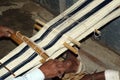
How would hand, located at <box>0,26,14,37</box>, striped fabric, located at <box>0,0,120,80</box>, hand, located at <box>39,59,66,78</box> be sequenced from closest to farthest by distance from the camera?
hand, located at <box>39,59,66,78</box> < striped fabric, located at <box>0,0,120,80</box> < hand, located at <box>0,26,14,37</box>

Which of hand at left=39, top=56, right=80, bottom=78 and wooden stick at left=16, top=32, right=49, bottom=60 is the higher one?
wooden stick at left=16, top=32, right=49, bottom=60

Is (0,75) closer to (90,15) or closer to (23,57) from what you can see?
(23,57)

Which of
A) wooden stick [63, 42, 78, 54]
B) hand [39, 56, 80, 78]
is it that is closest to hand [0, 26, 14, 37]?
wooden stick [63, 42, 78, 54]

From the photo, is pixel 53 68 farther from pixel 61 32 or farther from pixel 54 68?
pixel 61 32

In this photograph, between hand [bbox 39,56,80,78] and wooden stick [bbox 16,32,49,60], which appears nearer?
hand [bbox 39,56,80,78]

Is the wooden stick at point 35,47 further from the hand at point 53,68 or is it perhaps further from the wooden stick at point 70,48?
the hand at point 53,68

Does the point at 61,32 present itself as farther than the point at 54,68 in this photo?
Yes

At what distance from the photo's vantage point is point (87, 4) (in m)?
4.02

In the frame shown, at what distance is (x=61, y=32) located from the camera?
3789 millimetres

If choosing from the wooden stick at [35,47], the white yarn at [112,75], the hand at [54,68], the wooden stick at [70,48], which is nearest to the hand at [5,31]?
the wooden stick at [35,47]

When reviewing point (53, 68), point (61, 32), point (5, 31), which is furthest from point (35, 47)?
point (53, 68)

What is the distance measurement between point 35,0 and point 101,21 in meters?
3.12

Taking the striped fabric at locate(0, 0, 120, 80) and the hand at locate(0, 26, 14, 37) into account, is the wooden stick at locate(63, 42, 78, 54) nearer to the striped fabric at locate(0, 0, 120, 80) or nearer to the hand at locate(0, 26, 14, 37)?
the striped fabric at locate(0, 0, 120, 80)

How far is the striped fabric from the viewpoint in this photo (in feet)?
12.0
